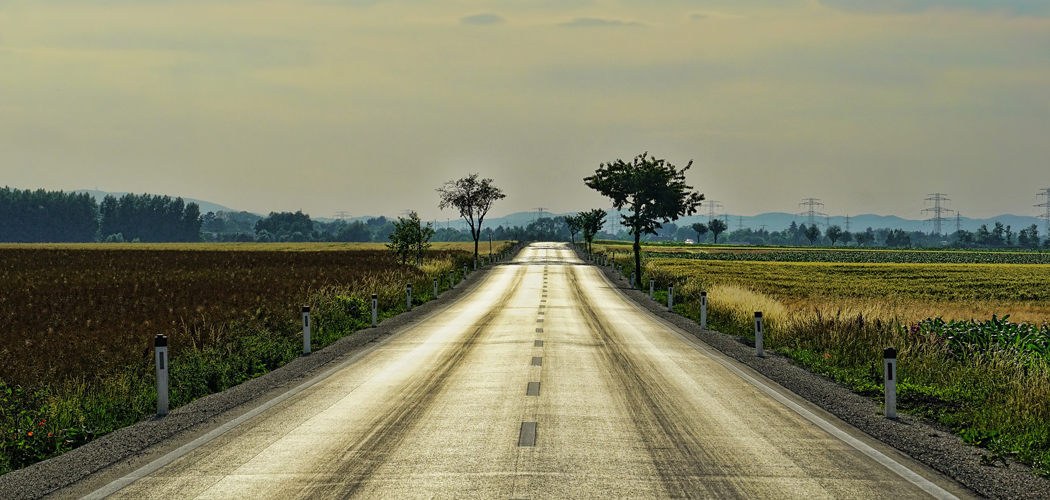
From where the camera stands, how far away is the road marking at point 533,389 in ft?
36.7

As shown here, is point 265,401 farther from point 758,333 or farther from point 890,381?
point 758,333

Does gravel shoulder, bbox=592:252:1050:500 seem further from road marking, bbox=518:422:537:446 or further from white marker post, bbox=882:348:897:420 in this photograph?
road marking, bbox=518:422:537:446

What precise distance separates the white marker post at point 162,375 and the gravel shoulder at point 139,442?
0.16 meters

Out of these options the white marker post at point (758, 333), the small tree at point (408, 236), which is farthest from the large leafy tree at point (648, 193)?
the white marker post at point (758, 333)

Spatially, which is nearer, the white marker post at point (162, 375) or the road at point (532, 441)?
the road at point (532, 441)

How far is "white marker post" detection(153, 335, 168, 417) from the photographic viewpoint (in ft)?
33.0

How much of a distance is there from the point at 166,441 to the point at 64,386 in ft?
12.0

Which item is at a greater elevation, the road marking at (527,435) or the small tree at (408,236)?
the small tree at (408,236)

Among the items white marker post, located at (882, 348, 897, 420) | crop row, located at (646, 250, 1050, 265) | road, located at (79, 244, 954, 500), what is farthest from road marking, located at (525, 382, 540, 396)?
crop row, located at (646, 250, 1050, 265)

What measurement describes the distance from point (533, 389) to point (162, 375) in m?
4.97

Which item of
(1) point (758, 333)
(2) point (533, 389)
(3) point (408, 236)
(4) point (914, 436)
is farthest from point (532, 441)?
(3) point (408, 236)

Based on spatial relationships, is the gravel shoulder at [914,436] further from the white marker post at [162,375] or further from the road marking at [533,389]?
the white marker post at [162,375]

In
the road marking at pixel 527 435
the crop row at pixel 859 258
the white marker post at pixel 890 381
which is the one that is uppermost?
the white marker post at pixel 890 381

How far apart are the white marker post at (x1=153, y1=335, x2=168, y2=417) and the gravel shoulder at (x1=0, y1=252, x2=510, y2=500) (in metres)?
0.16
